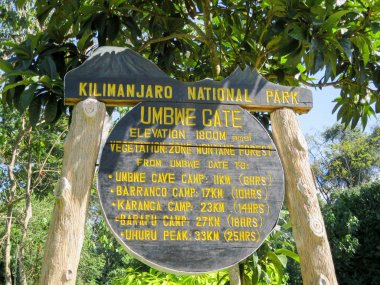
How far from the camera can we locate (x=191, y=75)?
5.49 meters

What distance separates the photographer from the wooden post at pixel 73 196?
9.64 feet

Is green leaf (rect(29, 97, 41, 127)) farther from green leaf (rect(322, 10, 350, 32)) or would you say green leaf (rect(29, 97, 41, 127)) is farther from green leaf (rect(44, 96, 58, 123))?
green leaf (rect(322, 10, 350, 32))

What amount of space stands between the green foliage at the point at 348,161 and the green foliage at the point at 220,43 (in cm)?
1939

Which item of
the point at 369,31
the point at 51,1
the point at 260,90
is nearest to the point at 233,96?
the point at 260,90

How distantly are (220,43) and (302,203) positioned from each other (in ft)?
7.27

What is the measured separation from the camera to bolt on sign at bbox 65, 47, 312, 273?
3.11 m

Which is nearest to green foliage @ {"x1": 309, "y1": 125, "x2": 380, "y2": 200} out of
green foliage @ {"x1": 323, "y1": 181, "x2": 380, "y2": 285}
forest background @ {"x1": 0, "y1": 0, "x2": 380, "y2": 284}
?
green foliage @ {"x1": 323, "y1": 181, "x2": 380, "y2": 285}

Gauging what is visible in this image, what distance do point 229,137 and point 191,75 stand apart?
220cm

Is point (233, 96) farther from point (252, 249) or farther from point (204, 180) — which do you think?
point (252, 249)

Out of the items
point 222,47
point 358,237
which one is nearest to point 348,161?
point 358,237

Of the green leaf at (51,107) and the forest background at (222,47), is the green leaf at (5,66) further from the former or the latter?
the green leaf at (51,107)

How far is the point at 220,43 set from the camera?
5.06 meters

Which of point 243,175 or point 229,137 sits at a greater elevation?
point 229,137

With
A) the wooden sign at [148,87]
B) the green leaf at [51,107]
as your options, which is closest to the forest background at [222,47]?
the green leaf at [51,107]
